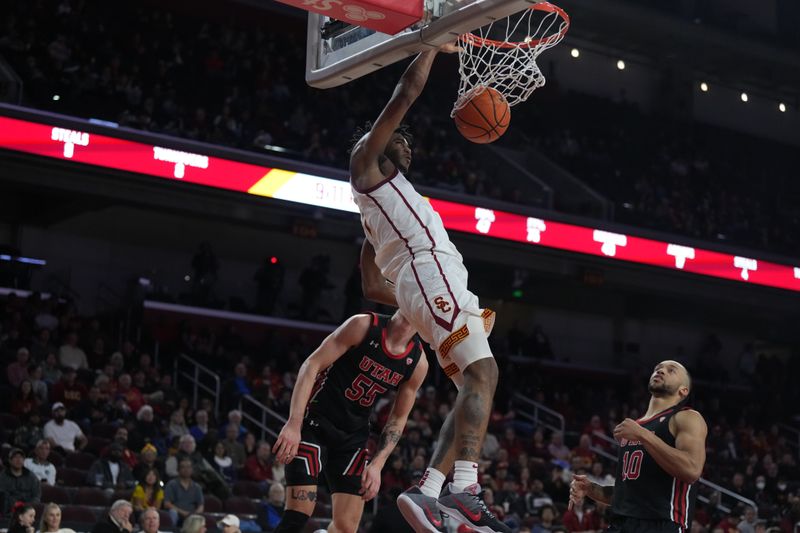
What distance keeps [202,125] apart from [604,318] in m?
12.7

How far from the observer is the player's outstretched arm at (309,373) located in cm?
606

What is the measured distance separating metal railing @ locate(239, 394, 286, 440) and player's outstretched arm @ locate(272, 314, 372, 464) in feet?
31.7

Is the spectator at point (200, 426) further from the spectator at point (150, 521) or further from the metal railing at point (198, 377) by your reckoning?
the spectator at point (150, 521)

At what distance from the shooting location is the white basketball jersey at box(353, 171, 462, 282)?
19.1 feet

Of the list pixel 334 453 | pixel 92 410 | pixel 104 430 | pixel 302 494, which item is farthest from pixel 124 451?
pixel 302 494

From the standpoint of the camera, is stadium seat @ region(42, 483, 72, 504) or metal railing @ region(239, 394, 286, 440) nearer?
stadium seat @ region(42, 483, 72, 504)

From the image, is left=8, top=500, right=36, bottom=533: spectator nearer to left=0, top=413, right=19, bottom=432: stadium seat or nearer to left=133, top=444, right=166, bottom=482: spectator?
left=133, top=444, right=166, bottom=482: spectator

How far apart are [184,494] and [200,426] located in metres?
2.74

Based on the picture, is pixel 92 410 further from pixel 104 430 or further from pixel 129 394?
pixel 129 394

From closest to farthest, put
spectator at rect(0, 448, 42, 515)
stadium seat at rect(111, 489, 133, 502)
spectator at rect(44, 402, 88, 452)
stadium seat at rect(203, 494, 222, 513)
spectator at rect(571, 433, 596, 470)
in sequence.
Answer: spectator at rect(0, 448, 42, 515) < stadium seat at rect(111, 489, 133, 502) < stadium seat at rect(203, 494, 222, 513) < spectator at rect(44, 402, 88, 452) < spectator at rect(571, 433, 596, 470)

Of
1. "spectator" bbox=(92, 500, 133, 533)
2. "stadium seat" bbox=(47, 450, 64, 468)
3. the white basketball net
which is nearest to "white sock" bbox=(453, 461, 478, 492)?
the white basketball net

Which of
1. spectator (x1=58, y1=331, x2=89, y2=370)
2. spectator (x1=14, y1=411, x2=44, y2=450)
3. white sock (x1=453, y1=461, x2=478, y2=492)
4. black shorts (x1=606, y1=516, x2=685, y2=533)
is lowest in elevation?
spectator (x1=14, y1=411, x2=44, y2=450)

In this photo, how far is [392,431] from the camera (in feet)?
21.9

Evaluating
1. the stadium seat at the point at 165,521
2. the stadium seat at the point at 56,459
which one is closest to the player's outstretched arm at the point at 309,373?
the stadium seat at the point at 165,521
